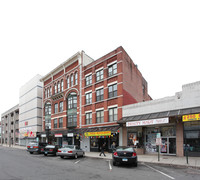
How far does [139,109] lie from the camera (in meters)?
22.3

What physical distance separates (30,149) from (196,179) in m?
21.0

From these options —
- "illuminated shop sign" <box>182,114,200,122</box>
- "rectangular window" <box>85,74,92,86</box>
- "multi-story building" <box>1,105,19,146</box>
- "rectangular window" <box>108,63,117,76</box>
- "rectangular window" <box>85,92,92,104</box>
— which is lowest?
"multi-story building" <box>1,105,19,146</box>

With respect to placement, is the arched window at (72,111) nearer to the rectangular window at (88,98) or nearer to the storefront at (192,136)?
the rectangular window at (88,98)

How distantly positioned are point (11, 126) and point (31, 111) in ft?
94.3

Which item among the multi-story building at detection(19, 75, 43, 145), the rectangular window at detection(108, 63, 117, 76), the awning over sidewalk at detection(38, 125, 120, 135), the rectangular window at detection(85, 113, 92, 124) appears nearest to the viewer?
the awning over sidewalk at detection(38, 125, 120, 135)

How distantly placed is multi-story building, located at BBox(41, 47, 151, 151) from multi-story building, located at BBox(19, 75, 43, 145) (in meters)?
7.39

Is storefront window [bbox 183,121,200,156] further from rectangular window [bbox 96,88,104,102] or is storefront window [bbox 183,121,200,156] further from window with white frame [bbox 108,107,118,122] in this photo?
rectangular window [bbox 96,88,104,102]

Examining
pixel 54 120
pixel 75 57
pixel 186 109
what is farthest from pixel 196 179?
pixel 54 120

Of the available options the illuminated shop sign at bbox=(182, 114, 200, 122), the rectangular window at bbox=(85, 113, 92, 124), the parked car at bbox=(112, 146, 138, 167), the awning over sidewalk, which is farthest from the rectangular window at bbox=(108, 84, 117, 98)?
the parked car at bbox=(112, 146, 138, 167)

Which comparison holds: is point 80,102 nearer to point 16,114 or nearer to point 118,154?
point 118,154

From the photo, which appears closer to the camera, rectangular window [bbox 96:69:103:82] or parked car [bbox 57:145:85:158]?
parked car [bbox 57:145:85:158]

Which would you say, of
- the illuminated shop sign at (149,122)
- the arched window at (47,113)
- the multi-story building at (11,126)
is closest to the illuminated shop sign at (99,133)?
the illuminated shop sign at (149,122)

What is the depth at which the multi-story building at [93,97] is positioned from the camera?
25.0m

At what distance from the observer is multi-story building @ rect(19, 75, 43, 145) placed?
4444 centimetres
